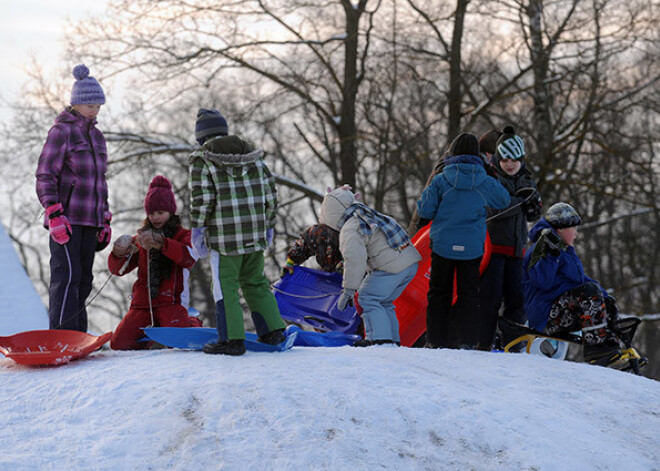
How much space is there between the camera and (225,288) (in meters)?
4.45

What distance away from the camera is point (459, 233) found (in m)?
5.19

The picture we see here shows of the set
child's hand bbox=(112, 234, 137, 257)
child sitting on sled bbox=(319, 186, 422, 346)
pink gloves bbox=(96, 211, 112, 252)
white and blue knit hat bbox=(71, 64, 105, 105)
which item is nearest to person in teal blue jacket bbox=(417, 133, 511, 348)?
child sitting on sled bbox=(319, 186, 422, 346)

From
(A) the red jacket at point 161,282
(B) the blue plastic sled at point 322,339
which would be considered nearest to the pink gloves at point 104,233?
(A) the red jacket at point 161,282

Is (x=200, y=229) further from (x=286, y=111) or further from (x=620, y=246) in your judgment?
(x=620, y=246)

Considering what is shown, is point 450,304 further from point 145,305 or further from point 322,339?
point 145,305

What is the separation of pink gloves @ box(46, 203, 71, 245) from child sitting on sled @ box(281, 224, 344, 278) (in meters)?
A: 1.93

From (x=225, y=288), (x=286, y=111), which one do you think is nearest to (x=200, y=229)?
(x=225, y=288)

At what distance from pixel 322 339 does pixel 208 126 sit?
197cm

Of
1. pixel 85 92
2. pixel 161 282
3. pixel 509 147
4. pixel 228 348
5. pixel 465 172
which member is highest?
pixel 85 92

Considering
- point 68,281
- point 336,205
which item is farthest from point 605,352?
point 68,281

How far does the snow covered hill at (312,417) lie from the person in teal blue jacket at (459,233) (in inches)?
38.0

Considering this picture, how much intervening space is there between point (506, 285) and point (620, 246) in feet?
63.2

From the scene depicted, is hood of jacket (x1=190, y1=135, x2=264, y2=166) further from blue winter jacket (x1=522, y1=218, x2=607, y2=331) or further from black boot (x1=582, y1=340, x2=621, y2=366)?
black boot (x1=582, y1=340, x2=621, y2=366)

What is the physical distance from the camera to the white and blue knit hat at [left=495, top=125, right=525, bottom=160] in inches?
222
